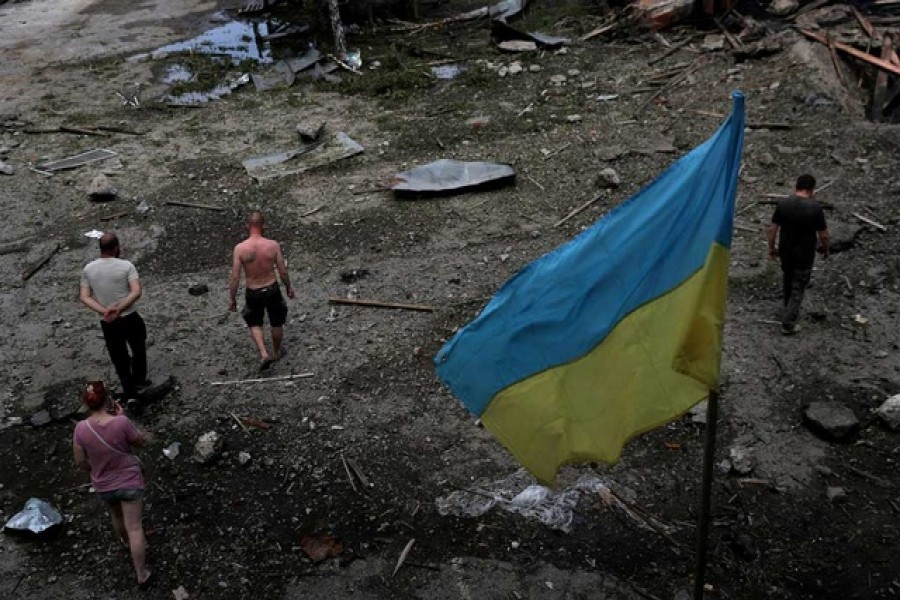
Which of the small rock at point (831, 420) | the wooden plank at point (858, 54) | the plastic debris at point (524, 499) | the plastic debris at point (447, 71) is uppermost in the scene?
the wooden plank at point (858, 54)

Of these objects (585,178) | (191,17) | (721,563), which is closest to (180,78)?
(191,17)

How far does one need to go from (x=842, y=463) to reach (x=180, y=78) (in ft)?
50.3

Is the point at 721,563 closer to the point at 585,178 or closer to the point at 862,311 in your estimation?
the point at 862,311

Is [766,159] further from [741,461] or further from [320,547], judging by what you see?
[320,547]

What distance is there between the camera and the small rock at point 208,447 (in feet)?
23.2

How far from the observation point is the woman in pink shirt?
18.1 ft

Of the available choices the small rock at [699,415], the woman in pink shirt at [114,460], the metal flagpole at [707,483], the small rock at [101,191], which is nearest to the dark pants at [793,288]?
the small rock at [699,415]

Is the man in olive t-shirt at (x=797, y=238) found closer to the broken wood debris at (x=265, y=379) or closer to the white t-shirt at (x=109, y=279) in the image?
the broken wood debris at (x=265, y=379)

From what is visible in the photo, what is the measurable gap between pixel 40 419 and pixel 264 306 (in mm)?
2371

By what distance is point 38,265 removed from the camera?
34.6 ft

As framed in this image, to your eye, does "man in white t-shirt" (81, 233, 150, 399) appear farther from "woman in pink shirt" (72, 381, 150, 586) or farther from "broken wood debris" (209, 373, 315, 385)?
"woman in pink shirt" (72, 381, 150, 586)

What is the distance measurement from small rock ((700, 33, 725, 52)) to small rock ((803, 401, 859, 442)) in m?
10.1

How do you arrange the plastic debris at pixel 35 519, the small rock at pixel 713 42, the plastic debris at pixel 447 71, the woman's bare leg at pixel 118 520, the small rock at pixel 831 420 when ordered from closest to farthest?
1. the woman's bare leg at pixel 118 520
2. the plastic debris at pixel 35 519
3. the small rock at pixel 831 420
4. the small rock at pixel 713 42
5. the plastic debris at pixel 447 71

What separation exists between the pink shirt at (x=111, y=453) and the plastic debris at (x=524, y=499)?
2.40 m
